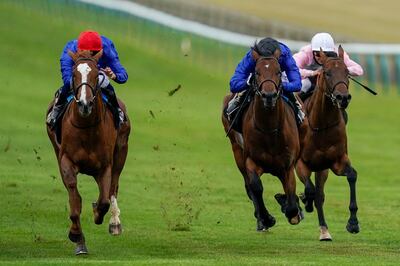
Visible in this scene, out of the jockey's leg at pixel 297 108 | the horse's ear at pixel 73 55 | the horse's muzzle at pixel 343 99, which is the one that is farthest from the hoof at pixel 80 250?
the horse's muzzle at pixel 343 99

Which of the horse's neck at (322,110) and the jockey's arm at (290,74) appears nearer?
the jockey's arm at (290,74)

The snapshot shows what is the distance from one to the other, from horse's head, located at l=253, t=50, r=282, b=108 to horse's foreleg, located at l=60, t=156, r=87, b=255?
2.07m

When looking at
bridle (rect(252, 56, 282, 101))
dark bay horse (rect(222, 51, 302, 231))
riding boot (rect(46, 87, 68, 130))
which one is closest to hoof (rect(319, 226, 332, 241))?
dark bay horse (rect(222, 51, 302, 231))

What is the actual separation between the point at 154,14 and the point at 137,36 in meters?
0.97

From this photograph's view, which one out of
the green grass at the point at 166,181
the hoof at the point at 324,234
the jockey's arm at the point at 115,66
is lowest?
the green grass at the point at 166,181

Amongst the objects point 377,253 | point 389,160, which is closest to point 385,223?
point 377,253

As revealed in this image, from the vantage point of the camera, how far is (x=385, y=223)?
1944 cm

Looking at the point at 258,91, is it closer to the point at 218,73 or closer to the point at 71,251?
the point at 71,251

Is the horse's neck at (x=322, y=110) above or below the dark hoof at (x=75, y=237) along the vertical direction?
above

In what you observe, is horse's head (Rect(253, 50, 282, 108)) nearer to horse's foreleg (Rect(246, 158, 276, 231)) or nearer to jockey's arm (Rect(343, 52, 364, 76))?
horse's foreleg (Rect(246, 158, 276, 231))

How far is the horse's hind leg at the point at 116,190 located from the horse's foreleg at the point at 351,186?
2.48 meters

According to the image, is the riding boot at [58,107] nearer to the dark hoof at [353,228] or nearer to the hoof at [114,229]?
the hoof at [114,229]

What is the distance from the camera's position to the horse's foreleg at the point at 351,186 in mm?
16406

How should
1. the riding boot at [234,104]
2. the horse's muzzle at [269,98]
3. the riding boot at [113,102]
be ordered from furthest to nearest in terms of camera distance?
the riding boot at [234,104], the riding boot at [113,102], the horse's muzzle at [269,98]
